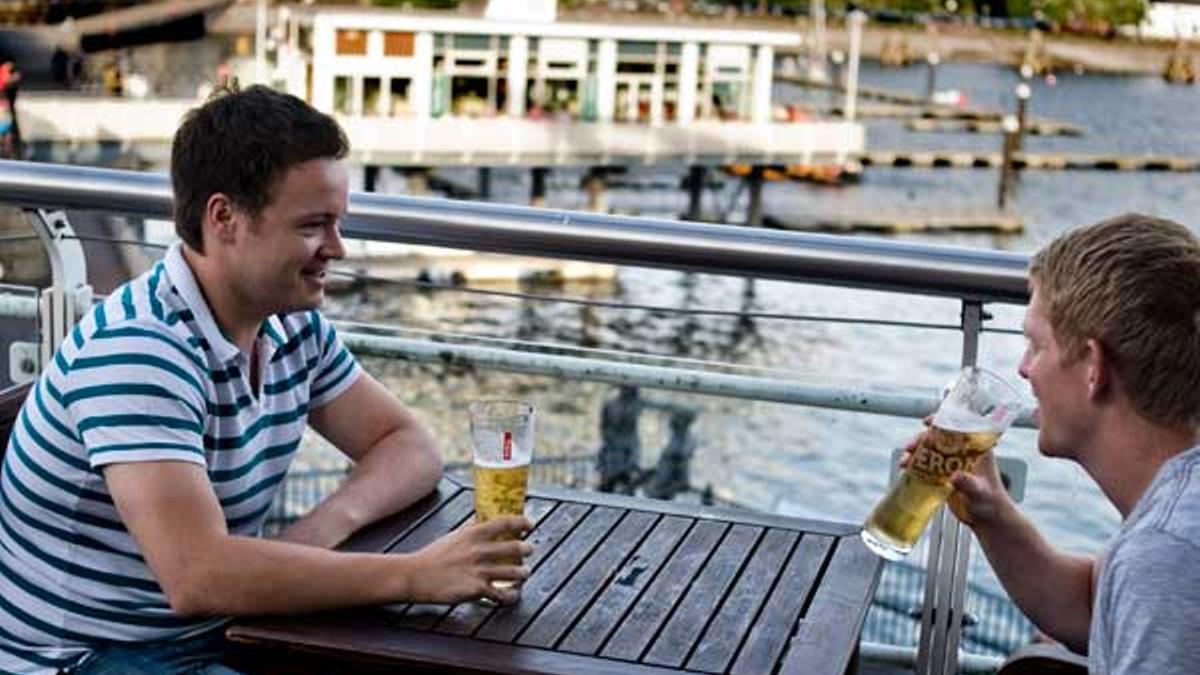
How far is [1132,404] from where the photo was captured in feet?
7.04

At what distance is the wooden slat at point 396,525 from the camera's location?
2.79 metres

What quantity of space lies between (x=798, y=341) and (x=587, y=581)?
40.2 metres

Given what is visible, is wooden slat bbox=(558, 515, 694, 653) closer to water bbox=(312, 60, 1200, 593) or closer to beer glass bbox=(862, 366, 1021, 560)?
beer glass bbox=(862, 366, 1021, 560)

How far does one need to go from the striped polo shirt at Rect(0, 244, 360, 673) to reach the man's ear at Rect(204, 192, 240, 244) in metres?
0.07

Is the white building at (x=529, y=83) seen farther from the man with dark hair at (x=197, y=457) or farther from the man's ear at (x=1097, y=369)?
the man's ear at (x=1097, y=369)

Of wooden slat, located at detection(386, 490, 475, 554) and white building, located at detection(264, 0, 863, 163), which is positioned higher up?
wooden slat, located at detection(386, 490, 475, 554)

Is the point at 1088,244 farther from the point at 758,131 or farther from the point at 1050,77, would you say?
the point at 1050,77

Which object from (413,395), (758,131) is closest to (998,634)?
(413,395)

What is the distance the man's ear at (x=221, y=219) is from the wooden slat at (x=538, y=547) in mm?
625

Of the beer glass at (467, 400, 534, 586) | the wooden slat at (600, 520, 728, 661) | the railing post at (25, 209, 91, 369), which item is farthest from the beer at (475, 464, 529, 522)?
the railing post at (25, 209, 91, 369)

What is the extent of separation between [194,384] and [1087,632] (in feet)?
4.25

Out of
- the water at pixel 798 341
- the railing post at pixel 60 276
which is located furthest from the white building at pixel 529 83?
the railing post at pixel 60 276

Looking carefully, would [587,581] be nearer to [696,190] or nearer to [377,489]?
[377,489]

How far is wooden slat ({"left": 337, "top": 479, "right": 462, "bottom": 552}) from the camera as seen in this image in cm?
279
